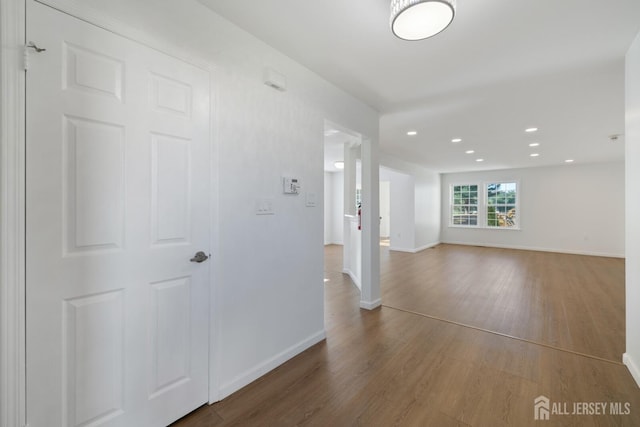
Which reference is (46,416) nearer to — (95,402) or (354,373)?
(95,402)

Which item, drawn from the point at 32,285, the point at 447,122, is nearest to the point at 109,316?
the point at 32,285

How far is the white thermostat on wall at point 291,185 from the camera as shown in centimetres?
220

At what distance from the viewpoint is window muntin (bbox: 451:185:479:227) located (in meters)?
8.98

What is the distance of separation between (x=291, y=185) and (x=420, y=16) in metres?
1.38

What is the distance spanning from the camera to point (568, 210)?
295 inches

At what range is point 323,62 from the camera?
2309mm

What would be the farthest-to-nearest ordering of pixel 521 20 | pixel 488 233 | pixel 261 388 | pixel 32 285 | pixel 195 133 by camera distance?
pixel 488 233 < pixel 261 388 < pixel 521 20 < pixel 195 133 < pixel 32 285

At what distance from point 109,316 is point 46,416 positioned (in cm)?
42

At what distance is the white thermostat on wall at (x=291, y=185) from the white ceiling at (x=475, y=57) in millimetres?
1010

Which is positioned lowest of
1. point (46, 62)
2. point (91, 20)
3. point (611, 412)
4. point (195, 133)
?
point (611, 412)

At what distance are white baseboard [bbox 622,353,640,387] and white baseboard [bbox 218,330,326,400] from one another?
2.34 meters

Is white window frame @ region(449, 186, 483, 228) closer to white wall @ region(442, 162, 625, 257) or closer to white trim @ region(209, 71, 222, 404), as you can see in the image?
white wall @ region(442, 162, 625, 257)

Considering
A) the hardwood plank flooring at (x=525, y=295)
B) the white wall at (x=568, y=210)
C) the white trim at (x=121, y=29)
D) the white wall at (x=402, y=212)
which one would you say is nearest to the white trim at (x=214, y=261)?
the white trim at (x=121, y=29)

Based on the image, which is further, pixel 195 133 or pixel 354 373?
pixel 354 373
